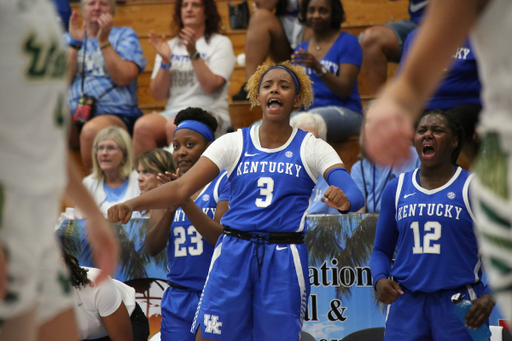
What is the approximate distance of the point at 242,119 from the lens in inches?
253

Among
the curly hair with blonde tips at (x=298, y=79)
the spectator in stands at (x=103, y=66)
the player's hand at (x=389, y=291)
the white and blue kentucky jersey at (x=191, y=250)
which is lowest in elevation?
the player's hand at (x=389, y=291)

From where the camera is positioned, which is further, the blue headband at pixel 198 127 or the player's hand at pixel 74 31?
the player's hand at pixel 74 31

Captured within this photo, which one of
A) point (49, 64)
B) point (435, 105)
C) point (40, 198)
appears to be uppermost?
point (435, 105)

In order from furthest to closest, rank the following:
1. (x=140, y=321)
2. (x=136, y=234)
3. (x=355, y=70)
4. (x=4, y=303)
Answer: (x=355, y=70) < (x=136, y=234) < (x=140, y=321) < (x=4, y=303)

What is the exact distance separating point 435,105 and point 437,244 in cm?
218

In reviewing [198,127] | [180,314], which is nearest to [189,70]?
[198,127]

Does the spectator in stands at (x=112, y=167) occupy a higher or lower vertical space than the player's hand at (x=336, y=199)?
higher

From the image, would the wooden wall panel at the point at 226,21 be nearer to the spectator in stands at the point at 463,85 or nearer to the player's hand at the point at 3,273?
the spectator in stands at the point at 463,85

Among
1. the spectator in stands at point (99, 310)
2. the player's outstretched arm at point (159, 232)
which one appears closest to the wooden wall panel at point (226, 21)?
the player's outstretched arm at point (159, 232)

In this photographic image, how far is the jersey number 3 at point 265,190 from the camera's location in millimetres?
3329

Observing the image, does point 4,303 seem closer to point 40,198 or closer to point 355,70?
point 40,198

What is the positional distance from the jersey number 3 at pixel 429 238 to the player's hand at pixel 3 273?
99.1 inches

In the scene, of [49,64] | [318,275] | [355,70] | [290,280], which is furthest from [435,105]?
[49,64]

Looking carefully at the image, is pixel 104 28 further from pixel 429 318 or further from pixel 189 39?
pixel 429 318
